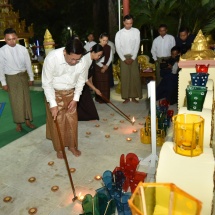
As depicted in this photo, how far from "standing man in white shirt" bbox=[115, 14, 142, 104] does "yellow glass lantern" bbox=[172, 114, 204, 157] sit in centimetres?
442

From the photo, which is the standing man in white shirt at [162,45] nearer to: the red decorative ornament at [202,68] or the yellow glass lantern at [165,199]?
the red decorative ornament at [202,68]

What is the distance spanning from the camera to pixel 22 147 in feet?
14.9

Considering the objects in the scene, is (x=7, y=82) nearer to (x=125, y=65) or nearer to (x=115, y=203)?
(x=125, y=65)

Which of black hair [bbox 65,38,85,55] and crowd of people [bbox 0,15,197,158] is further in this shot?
crowd of people [bbox 0,15,197,158]

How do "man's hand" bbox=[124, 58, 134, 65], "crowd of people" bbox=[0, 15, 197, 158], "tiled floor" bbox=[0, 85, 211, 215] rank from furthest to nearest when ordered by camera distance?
"man's hand" bbox=[124, 58, 134, 65] → "crowd of people" bbox=[0, 15, 197, 158] → "tiled floor" bbox=[0, 85, 211, 215]

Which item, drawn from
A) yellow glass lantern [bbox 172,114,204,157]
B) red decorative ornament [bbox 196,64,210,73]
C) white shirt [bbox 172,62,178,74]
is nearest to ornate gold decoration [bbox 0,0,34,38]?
white shirt [bbox 172,62,178,74]

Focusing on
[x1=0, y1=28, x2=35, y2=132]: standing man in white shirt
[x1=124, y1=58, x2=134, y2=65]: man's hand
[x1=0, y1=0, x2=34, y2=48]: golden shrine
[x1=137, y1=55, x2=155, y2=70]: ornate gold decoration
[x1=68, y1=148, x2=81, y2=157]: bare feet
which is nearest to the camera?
[x1=68, y1=148, x2=81, y2=157]: bare feet

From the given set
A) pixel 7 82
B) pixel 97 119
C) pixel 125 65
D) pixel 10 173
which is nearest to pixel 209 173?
pixel 10 173

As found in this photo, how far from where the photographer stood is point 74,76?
3.79m

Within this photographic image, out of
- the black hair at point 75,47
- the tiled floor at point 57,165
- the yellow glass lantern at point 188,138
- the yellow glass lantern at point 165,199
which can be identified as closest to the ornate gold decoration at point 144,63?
the tiled floor at point 57,165

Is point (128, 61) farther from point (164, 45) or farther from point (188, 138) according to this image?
point (188, 138)

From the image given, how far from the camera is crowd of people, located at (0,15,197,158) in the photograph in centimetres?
368

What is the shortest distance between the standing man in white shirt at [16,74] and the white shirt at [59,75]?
1509 mm

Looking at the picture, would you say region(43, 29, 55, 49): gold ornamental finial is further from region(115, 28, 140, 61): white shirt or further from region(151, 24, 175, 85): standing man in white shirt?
region(151, 24, 175, 85): standing man in white shirt
